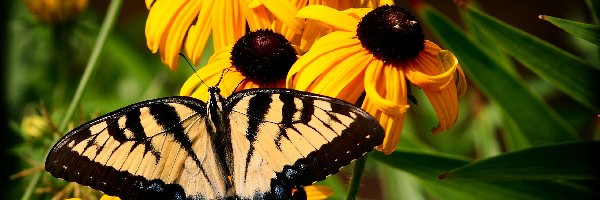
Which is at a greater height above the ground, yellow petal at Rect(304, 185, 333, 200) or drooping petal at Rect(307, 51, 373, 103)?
drooping petal at Rect(307, 51, 373, 103)

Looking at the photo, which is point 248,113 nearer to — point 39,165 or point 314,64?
point 314,64

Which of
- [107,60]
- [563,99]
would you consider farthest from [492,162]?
[563,99]

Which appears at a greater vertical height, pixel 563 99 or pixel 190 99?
pixel 563 99

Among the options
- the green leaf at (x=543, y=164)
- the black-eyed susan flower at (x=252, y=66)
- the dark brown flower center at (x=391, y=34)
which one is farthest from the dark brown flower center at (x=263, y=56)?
the green leaf at (x=543, y=164)

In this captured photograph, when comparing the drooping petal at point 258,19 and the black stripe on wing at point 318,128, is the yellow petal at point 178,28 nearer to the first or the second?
the drooping petal at point 258,19

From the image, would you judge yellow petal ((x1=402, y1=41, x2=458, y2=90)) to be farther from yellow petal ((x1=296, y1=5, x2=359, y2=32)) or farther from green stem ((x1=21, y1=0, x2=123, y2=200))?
green stem ((x1=21, y1=0, x2=123, y2=200))

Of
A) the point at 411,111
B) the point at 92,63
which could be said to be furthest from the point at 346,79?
the point at 411,111

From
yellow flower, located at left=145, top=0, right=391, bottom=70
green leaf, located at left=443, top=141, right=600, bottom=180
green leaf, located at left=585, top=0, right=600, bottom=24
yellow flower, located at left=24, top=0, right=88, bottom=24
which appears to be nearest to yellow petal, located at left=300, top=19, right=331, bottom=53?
yellow flower, located at left=145, top=0, right=391, bottom=70

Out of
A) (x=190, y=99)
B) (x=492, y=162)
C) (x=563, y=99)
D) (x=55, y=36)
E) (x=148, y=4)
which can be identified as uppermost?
(x=563, y=99)
